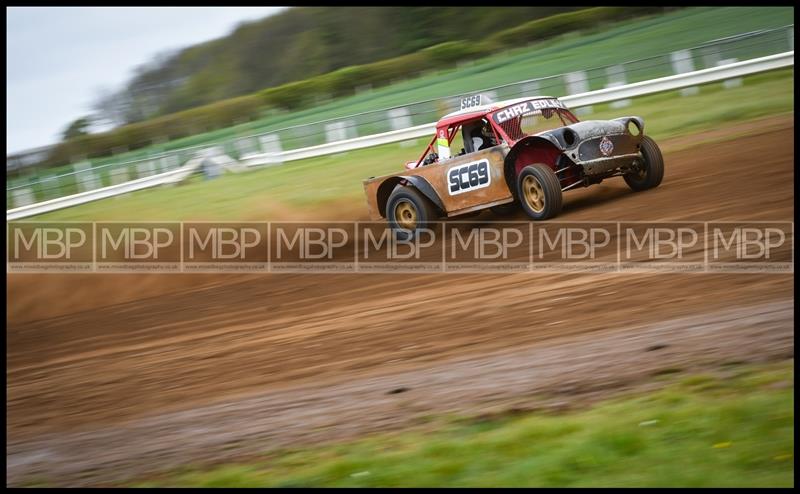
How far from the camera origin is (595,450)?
13.8 ft

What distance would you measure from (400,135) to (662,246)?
403 inches

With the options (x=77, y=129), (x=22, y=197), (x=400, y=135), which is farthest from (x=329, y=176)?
(x=77, y=129)

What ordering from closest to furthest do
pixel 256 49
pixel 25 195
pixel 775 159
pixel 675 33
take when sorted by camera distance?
1. pixel 775 159
2. pixel 25 195
3. pixel 675 33
4. pixel 256 49

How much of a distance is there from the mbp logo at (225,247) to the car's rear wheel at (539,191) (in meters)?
3.77

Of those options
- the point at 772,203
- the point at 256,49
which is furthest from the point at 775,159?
the point at 256,49

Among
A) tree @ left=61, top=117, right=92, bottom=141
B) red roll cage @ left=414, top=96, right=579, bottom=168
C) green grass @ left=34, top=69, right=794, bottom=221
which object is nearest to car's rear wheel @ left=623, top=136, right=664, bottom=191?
red roll cage @ left=414, top=96, right=579, bottom=168

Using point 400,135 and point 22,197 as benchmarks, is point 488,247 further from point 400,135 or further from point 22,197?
point 22,197

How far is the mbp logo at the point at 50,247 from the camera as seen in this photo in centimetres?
1345

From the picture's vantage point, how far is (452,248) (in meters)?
10.2

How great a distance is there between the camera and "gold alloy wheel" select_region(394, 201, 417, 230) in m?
10.9

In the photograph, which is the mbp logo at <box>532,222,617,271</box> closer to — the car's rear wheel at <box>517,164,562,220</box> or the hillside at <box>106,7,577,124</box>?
the car's rear wheel at <box>517,164,562,220</box>

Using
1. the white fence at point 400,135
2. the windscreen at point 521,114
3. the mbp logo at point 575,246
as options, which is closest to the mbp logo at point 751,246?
the mbp logo at point 575,246

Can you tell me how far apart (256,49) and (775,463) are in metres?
30.6

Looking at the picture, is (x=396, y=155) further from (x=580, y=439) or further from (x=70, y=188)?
(x=580, y=439)
